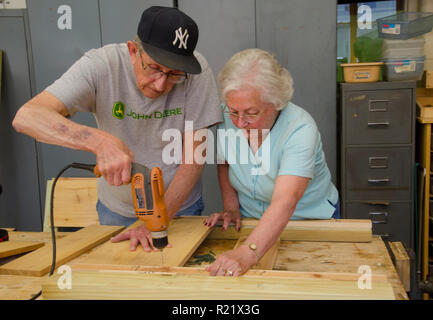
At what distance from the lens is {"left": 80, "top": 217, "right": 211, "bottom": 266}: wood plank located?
51.6 inches

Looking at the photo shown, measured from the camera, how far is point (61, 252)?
Answer: 145 cm

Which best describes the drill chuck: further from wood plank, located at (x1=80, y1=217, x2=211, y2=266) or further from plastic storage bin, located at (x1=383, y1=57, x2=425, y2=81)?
plastic storage bin, located at (x1=383, y1=57, x2=425, y2=81)

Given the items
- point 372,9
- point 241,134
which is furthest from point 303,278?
point 372,9

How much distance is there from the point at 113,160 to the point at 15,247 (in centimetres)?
64

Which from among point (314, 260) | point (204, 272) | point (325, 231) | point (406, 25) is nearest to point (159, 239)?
point (204, 272)

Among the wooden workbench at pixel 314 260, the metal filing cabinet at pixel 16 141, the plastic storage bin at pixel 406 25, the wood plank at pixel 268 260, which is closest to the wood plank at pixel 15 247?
the wooden workbench at pixel 314 260

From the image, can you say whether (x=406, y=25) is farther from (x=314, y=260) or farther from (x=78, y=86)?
(x=78, y=86)

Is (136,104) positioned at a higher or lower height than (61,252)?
higher

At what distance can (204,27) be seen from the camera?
10.3 ft

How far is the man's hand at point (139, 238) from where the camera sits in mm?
1423

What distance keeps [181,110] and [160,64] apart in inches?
13.7

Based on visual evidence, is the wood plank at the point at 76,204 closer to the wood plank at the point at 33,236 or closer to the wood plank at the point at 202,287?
the wood plank at the point at 33,236

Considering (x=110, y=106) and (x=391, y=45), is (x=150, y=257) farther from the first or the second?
(x=391, y=45)
